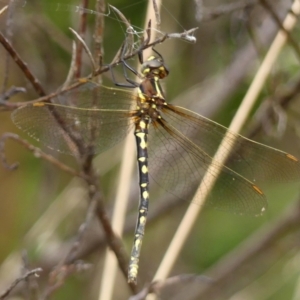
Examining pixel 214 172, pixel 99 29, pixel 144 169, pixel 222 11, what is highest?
pixel 99 29

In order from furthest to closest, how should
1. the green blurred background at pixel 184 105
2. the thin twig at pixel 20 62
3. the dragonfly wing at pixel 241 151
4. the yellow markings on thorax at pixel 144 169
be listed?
the green blurred background at pixel 184 105 → the yellow markings on thorax at pixel 144 169 → the dragonfly wing at pixel 241 151 → the thin twig at pixel 20 62

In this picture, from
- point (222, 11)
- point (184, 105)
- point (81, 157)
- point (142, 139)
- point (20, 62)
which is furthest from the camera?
point (184, 105)

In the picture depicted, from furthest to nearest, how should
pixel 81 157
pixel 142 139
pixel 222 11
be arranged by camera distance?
pixel 142 139 → pixel 222 11 → pixel 81 157

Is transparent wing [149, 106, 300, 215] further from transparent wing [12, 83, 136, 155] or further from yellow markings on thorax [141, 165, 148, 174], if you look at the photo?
transparent wing [12, 83, 136, 155]

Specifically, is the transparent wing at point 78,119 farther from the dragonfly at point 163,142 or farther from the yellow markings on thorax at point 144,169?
the yellow markings on thorax at point 144,169

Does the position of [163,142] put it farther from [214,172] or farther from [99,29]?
[99,29]

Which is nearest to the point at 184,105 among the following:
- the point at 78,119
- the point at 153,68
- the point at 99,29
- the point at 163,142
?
the point at 163,142

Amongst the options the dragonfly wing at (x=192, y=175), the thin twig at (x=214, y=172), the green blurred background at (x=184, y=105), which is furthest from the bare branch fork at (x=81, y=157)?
the green blurred background at (x=184, y=105)
